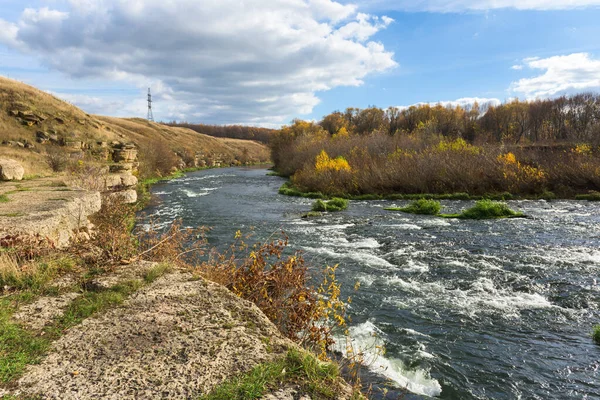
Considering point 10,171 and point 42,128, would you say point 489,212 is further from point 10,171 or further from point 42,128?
point 42,128

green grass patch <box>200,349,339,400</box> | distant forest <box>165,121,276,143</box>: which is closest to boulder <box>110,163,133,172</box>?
green grass patch <box>200,349,339,400</box>

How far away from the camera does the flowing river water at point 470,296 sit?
17.5 feet

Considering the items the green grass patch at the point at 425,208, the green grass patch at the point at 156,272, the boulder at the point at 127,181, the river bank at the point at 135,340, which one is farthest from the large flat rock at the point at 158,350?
the boulder at the point at 127,181

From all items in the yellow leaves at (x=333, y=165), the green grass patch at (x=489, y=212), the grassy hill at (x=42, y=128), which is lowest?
the green grass patch at (x=489, y=212)

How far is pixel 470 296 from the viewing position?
320 inches

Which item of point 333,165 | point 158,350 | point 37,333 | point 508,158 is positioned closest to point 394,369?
point 158,350

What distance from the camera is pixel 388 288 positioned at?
865 cm

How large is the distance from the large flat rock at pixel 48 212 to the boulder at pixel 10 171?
10.8 ft

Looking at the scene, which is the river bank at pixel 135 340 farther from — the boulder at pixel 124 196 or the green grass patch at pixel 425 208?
the green grass patch at pixel 425 208

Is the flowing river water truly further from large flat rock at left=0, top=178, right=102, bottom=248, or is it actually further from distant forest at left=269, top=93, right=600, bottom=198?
distant forest at left=269, top=93, right=600, bottom=198

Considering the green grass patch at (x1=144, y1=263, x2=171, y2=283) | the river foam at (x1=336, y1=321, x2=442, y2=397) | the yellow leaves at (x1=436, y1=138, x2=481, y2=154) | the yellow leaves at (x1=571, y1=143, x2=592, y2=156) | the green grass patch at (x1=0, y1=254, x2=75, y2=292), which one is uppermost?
the yellow leaves at (x1=436, y1=138, x2=481, y2=154)

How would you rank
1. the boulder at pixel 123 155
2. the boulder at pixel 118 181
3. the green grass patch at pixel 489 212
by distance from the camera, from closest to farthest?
the green grass patch at pixel 489 212 → the boulder at pixel 118 181 → the boulder at pixel 123 155

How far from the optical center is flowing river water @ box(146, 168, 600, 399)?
534 cm

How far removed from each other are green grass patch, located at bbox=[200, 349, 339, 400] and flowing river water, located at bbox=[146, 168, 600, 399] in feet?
5.99
